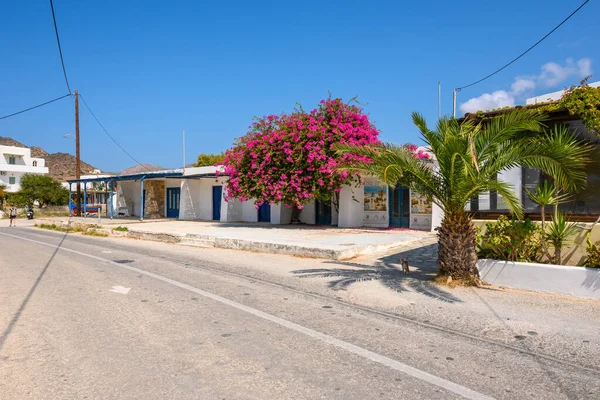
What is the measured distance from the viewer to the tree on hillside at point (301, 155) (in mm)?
18766

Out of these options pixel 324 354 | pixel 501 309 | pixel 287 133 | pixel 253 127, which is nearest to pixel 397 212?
pixel 287 133

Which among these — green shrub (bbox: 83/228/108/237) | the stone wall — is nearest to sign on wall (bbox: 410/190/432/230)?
green shrub (bbox: 83/228/108/237)

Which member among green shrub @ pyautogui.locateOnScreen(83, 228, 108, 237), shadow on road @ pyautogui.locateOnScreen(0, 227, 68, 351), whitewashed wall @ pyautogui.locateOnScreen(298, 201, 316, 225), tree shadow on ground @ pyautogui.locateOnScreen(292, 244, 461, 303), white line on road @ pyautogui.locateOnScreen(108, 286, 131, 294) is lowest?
shadow on road @ pyautogui.locateOnScreen(0, 227, 68, 351)

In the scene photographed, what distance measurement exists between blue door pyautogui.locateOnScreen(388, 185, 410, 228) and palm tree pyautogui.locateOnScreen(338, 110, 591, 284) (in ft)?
37.9

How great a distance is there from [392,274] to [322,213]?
14285 mm

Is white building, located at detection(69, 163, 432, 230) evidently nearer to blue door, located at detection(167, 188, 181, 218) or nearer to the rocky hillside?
blue door, located at detection(167, 188, 181, 218)

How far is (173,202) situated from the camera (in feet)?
108

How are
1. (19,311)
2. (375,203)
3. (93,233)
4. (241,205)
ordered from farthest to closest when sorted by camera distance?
(241,205) → (93,233) → (375,203) → (19,311)

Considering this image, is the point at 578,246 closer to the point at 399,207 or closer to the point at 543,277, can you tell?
the point at 543,277

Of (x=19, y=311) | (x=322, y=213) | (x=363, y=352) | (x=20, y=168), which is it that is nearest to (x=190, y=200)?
(x=322, y=213)

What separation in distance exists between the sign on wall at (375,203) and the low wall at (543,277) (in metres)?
12.5

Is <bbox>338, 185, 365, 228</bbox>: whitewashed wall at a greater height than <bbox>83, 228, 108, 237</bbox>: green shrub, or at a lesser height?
greater

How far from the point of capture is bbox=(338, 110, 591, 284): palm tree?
7.65 m

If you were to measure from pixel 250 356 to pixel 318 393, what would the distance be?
1.09m
